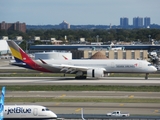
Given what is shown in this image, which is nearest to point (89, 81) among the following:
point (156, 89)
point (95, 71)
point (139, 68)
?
point (95, 71)

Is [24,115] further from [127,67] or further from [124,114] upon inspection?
[127,67]

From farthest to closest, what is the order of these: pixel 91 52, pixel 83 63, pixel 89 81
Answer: pixel 91 52 < pixel 83 63 < pixel 89 81

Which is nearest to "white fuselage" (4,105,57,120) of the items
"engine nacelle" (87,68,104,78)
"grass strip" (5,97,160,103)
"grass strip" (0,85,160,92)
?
"grass strip" (5,97,160,103)

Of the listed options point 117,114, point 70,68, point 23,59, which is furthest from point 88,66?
point 117,114

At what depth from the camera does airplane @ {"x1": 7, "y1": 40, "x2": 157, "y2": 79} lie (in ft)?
264

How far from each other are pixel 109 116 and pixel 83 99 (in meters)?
13.5

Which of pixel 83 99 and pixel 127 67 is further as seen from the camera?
pixel 127 67

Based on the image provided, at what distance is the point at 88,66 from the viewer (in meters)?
82.5

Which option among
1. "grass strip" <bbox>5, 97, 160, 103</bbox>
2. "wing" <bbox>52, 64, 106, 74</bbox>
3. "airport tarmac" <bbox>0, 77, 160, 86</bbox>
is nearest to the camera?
"grass strip" <bbox>5, 97, 160, 103</bbox>

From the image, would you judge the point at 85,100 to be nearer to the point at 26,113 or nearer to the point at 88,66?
the point at 26,113

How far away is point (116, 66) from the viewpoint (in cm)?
8050

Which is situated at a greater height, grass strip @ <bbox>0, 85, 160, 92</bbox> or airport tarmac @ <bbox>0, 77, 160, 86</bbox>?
grass strip @ <bbox>0, 85, 160, 92</bbox>

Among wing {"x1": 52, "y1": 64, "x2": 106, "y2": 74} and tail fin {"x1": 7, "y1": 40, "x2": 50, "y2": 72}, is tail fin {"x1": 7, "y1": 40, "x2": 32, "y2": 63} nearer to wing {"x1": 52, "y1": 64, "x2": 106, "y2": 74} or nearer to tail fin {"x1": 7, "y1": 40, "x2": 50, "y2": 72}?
tail fin {"x1": 7, "y1": 40, "x2": 50, "y2": 72}

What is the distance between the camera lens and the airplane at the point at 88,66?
3169 inches
